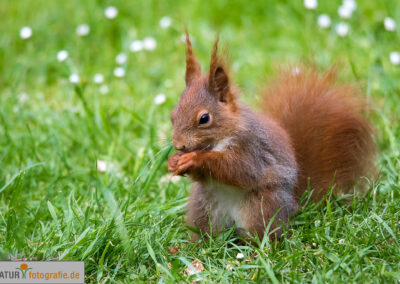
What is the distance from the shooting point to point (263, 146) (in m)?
2.51

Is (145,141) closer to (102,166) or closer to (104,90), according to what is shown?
(102,166)

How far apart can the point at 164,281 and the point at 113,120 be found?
1757mm

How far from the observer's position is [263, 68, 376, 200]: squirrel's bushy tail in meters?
2.72

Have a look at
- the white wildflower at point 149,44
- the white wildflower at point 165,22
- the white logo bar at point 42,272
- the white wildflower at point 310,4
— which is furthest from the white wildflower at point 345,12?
the white logo bar at point 42,272

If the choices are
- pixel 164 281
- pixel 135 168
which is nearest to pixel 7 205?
pixel 135 168

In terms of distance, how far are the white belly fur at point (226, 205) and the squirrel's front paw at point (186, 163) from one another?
20cm

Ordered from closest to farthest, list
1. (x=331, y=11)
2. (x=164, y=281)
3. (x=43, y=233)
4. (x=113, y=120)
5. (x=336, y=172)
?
1. (x=164, y=281)
2. (x=43, y=233)
3. (x=336, y=172)
4. (x=113, y=120)
5. (x=331, y=11)

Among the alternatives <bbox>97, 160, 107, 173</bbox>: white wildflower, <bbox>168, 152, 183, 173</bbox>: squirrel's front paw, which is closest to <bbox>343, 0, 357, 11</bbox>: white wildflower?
<bbox>97, 160, 107, 173</bbox>: white wildflower

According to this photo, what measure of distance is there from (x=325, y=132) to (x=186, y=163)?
2.59 ft

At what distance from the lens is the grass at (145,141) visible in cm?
228

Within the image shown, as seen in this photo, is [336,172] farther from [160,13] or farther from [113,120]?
[160,13]

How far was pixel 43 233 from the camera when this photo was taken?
250cm

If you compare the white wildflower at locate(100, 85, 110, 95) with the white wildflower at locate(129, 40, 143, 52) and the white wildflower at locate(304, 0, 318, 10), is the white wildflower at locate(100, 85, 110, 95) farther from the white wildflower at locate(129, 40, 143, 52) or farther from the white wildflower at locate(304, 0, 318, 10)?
the white wildflower at locate(304, 0, 318, 10)

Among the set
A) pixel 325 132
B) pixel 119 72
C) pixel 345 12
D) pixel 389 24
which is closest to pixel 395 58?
pixel 389 24
